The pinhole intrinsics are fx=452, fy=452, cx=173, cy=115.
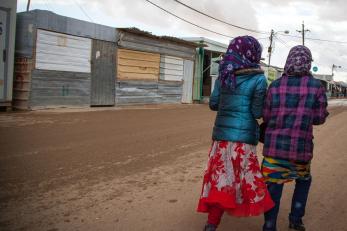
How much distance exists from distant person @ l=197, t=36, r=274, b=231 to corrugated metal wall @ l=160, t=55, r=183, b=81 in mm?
17226

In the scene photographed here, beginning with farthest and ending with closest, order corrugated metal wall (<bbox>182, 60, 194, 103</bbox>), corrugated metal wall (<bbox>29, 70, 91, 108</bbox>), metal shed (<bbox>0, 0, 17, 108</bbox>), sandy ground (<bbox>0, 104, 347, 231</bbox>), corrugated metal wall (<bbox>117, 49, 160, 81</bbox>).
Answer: corrugated metal wall (<bbox>182, 60, 194, 103</bbox>)
corrugated metal wall (<bbox>117, 49, 160, 81</bbox>)
corrugated metal wall (<bbox>29, 70, 91, 108</bbox>)
metal shed (<bbox>0, 0, 17, 108</bbox>)
sandy ground (<bbox>0, 104, 347, 231</bbox>)

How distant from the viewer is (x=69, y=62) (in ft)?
50.7

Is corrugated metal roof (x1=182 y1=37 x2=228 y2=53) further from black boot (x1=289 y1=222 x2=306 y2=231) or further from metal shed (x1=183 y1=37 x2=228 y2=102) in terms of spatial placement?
black boot (x1=289 y1=222 x2=306 y2=231)

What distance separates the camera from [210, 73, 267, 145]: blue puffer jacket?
3.56m

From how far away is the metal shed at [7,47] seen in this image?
12.7 metres

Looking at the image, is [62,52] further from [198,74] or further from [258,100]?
[258,100]

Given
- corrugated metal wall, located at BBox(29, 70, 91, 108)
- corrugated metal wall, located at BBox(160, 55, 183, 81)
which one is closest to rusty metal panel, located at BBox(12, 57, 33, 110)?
corrugated metal wall, located at BBox(29, 70, 91, 108)

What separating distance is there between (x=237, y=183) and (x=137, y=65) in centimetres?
1570

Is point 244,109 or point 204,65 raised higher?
point 204,65

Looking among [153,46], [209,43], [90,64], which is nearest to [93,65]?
[90,64]

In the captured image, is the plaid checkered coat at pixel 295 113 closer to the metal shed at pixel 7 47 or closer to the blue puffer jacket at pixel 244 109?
the blue puffer jacket at pixel 244 109

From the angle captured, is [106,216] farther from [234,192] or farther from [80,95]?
[80,95]

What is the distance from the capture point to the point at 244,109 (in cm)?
357

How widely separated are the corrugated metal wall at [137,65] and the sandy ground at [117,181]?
26.1 ft
